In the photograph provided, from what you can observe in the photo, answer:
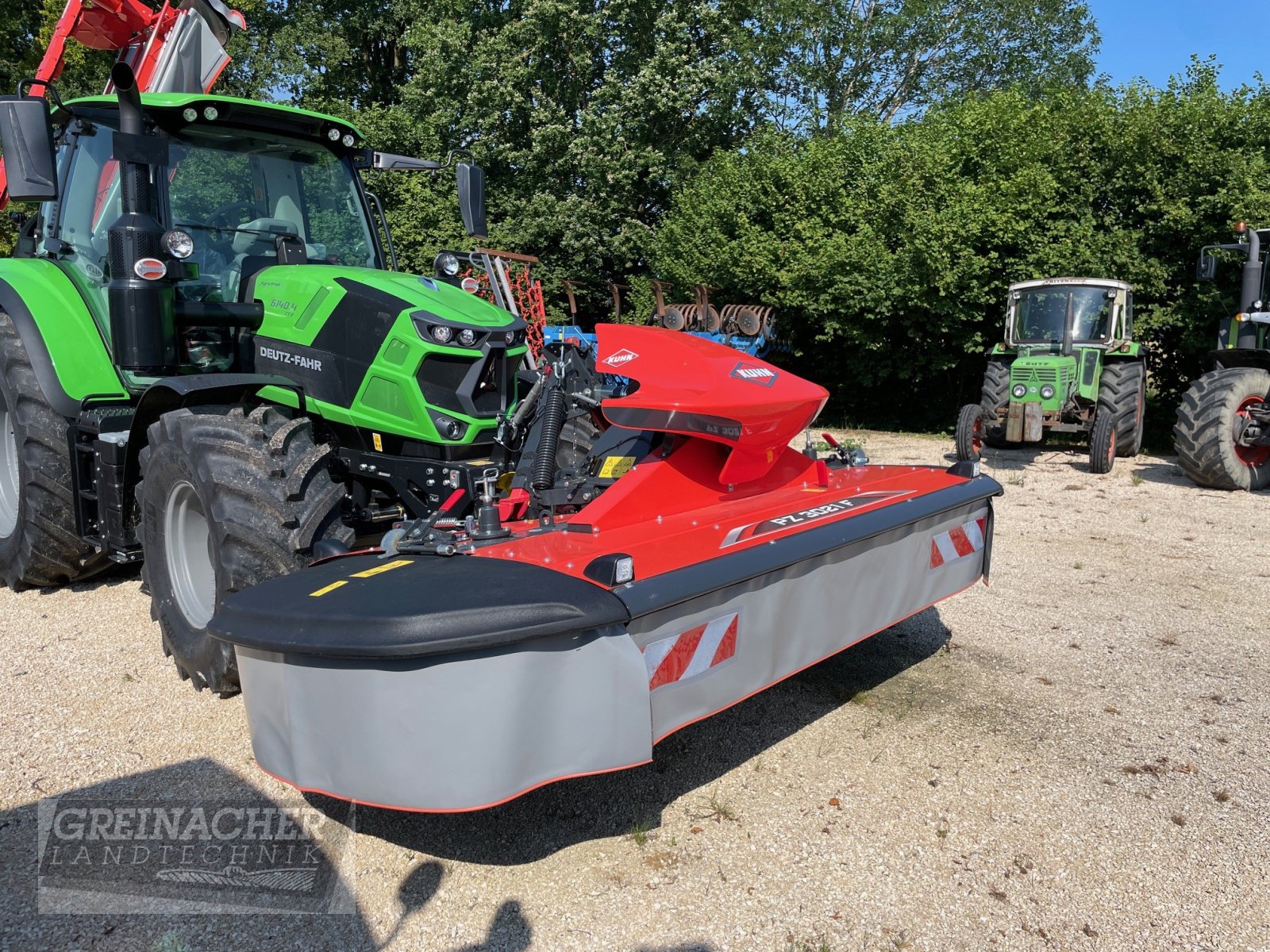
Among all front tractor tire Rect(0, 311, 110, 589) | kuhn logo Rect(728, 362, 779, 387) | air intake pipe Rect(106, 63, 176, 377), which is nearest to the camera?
kuhn logo Rect(728, 362, 779, 387)

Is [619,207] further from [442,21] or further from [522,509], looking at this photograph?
[522,509]

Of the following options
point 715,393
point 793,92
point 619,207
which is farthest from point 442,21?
point 715,393

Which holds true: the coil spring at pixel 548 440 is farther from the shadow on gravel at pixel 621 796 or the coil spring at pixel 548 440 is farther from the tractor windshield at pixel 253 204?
the tractor windshield at pixel 253 204

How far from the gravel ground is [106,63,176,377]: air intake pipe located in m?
1.36

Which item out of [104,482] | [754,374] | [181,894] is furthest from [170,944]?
[754,374]

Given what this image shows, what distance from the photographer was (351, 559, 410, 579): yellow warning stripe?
8.22ft

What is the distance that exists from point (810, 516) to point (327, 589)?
66.7 inches

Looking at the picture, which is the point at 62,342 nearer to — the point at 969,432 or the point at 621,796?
the point at 621,796

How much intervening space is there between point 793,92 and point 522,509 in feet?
70.0

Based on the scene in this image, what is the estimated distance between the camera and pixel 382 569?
2562 millimetres

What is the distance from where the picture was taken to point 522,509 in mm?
3627

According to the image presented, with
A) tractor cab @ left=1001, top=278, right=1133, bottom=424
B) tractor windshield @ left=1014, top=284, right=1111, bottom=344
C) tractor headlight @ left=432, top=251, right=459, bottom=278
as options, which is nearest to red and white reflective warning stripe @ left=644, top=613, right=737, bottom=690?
tractor headlight @ left=432, top=251, right=459, bottom=278

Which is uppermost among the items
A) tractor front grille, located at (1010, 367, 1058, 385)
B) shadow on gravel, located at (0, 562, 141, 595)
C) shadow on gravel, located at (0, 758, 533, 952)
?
tractor front grille, located at (1010, 367, 1058, 385)

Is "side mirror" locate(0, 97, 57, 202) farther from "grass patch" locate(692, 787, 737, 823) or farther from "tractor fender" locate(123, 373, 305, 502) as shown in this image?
"grass patch" locate(692, 787, 737, 823)
